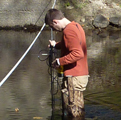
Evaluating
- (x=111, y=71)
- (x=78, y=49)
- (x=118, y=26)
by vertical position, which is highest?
(x=78, y=49)

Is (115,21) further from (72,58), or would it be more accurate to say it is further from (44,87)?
(72,58)

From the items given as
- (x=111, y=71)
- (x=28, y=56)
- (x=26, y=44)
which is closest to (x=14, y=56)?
(x=28, y=56)

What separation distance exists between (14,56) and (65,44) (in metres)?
6.66

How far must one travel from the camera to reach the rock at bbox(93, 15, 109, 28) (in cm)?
1761

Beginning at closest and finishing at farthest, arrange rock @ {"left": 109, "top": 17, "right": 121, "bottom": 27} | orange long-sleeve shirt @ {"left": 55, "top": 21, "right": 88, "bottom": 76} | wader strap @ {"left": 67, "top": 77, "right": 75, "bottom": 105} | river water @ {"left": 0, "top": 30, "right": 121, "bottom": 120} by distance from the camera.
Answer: orange long-sleeve shirt @ {"left": 55, "top": 21, "right": 88, "bottom": 76}
wader strap @ {"left": 67, "top": 77, "right": 75, "bottom": 105}
river water @ {"left": 0, "top": 30, "right": 121, "bottom": 120}
rock @ {"left": 109, "top": 17, "right": 121, "bottom": 27}

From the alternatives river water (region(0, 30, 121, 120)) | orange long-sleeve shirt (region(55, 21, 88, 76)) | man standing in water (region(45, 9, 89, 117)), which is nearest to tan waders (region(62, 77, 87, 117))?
man standing in water (region(45, 9, 89, 117))

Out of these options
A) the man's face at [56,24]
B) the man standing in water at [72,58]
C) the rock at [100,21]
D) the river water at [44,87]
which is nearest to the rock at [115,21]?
the rock at [100,21]

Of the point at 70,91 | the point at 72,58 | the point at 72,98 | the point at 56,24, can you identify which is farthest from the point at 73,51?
the point at 72,98

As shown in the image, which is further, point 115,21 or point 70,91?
point 115,21

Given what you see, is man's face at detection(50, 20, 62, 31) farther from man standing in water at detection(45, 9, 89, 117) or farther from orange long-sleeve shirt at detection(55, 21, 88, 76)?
orange long-sleeve shirt at detection(55, 21, 88, 76)

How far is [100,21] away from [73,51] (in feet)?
44.7

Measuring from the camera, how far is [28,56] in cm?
1082

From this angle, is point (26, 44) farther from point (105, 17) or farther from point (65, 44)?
point (65, 44)

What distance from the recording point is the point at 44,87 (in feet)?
23.3
